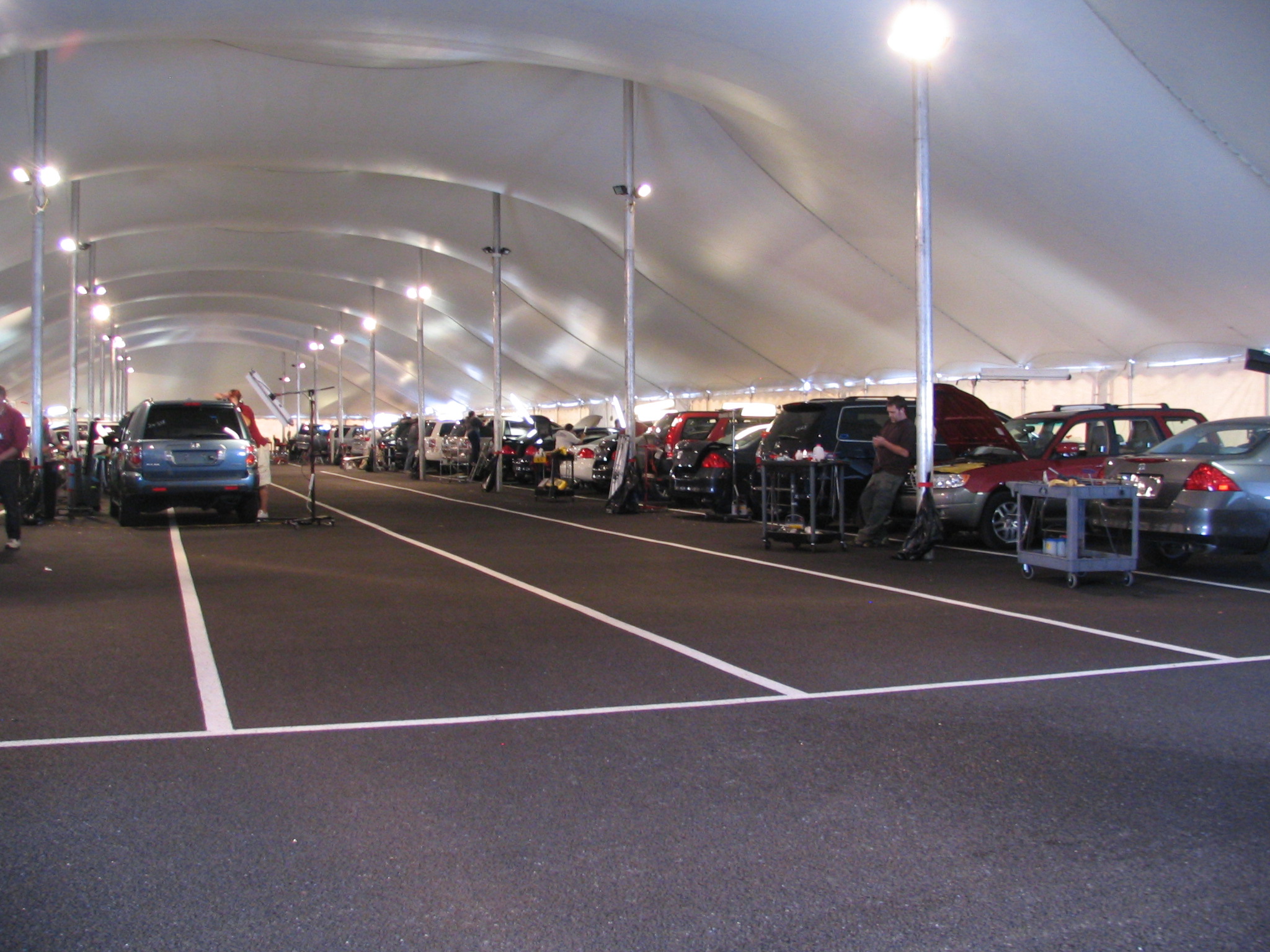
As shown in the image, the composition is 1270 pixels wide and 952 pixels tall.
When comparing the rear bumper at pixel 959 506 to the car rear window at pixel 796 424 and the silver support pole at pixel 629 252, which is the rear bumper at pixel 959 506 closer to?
the car rear window at pixel 796 424

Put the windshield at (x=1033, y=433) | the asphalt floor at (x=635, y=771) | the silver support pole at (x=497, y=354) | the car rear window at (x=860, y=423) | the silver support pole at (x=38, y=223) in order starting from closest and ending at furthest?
the asphalt floor at (x=635, y=771)
the windshield at (x=1033, y=433)
the car rear window at (x=860, y=423)
the silver support pole at (x=38, y=223)
the silver support pole at (x=497, y=354)

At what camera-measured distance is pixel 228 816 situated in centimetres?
393

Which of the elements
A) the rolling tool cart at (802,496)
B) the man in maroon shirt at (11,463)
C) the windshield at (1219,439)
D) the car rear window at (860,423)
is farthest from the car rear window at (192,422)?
the windshield at (1219,439)

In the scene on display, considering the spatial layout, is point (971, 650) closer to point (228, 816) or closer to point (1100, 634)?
point (1100, 634)

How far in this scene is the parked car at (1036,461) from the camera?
12594 mm

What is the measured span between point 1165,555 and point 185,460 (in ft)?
41.6

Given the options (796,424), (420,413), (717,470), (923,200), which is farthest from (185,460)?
(420,413)

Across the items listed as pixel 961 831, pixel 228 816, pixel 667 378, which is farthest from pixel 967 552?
pixel 667 378

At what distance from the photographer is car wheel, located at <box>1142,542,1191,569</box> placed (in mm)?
11000

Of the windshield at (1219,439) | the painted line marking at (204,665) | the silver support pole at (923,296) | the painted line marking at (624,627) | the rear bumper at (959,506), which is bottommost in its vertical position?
the painted line marking at (204,665)

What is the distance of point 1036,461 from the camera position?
41.5 ft

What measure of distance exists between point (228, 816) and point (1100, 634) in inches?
227

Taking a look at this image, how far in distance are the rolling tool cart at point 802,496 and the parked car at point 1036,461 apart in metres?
1.01

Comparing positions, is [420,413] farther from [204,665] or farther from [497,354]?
[204,665]
